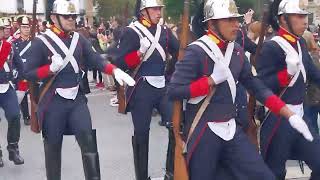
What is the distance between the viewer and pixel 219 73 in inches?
186

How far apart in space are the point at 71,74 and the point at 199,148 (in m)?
1.86

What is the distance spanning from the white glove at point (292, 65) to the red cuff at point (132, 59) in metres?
1.96

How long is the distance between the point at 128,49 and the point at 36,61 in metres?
1.17

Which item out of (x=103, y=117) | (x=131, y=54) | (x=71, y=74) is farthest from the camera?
(x=103, y=117)

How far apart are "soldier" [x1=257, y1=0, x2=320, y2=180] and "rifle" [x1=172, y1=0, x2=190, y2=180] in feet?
2.69

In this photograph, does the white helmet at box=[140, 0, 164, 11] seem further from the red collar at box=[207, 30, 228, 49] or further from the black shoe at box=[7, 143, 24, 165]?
the black shoe at box=[7, 143, 24, 165]

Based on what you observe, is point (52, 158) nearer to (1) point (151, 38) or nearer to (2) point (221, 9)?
(1) point (151, 38)

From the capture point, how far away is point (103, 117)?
12453mm

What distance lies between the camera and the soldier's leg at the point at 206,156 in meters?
4.77

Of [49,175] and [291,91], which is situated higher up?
[291,91]

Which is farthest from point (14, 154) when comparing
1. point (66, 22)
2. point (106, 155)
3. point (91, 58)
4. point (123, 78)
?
point (123, 78)

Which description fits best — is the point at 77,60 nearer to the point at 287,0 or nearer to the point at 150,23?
the point at 150,23

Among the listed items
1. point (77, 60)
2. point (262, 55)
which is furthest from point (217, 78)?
point (77, 60)

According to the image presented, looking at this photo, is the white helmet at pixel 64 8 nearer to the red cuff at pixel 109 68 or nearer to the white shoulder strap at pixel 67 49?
the white shoulder strap at pixel 67 49
